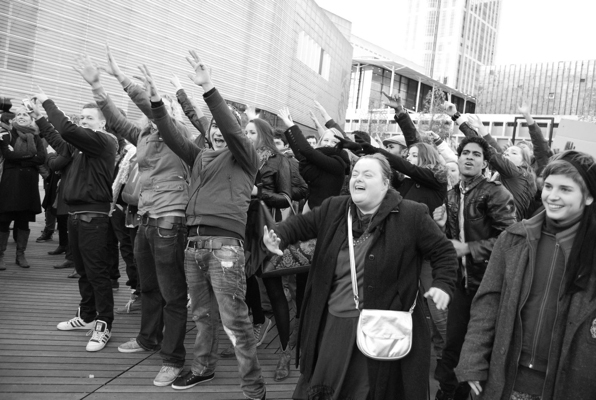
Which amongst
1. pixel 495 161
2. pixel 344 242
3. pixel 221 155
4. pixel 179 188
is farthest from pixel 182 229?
pixel 495 161

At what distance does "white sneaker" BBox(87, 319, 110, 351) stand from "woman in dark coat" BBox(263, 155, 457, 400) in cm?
251

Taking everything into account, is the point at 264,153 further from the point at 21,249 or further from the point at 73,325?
the point at 21,249

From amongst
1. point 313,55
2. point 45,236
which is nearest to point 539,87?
point 313,55

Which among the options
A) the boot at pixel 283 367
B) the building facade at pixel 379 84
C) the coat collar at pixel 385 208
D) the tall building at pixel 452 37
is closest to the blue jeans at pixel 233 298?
the boot at pixel 283 367

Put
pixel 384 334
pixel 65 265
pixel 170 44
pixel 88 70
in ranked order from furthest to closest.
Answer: pixel 170 44 < pixel 65 265 < pixel 88 70 < pixel 384 334

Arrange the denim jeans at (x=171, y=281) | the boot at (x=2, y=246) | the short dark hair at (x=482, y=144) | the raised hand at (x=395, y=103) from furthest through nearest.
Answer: the boot at (x=2, y=246), the raised hand at (x=395, y=103), the denim jeans at (x=171, y=281), the short dark hair at (x=482, y=144)

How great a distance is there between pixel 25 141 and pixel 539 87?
394 ft

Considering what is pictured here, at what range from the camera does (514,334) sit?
8.38 feet

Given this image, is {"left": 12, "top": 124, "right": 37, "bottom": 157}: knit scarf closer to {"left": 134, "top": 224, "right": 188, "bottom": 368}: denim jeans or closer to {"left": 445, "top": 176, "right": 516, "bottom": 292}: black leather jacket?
{"left": 134, "top": 224, "right": 188, "bottom": 368}: denim jeans

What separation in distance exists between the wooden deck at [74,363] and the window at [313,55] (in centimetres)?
2288

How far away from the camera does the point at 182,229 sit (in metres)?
4.55

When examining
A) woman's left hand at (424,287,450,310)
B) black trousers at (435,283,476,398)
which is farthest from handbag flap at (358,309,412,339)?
black trousers at (435,283,476,398)

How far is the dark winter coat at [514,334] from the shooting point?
235 centimetres

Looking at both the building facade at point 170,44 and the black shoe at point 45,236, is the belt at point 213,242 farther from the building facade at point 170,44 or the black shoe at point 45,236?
the building facade at point 170,44
